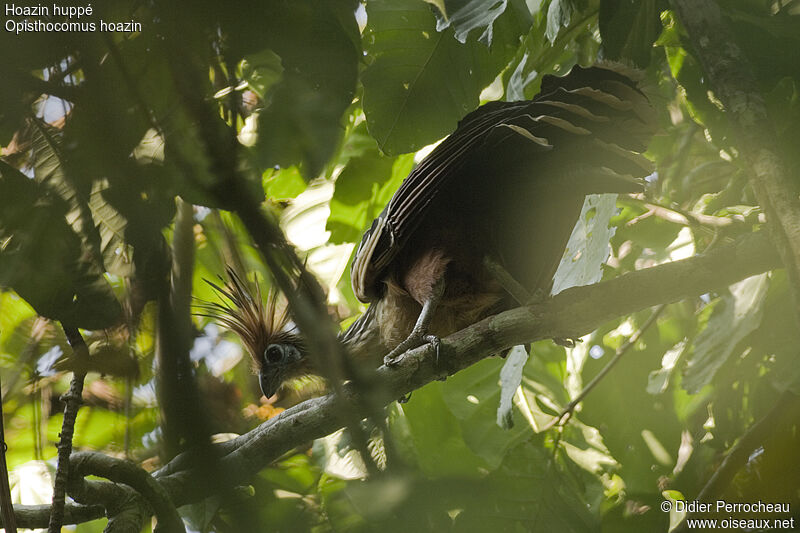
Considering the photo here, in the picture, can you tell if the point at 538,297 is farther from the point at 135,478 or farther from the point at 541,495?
the point at 135,478

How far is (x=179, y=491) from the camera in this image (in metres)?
0.87

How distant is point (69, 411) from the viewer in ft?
3.58

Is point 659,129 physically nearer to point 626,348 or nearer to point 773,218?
point 773,218

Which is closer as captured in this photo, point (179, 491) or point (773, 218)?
point (179, 491)

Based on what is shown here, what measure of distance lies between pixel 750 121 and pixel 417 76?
→ 1181 mm

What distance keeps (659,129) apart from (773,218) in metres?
0.57

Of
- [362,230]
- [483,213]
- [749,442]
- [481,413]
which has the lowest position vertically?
[749,442]

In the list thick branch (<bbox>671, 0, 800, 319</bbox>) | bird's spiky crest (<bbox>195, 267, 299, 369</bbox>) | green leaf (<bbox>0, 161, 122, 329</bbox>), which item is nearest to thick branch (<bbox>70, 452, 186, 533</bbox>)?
green leaf (<bbox>0, 161, 122, 329</bbox>)

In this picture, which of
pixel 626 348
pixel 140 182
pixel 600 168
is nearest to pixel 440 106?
pixel 600 168

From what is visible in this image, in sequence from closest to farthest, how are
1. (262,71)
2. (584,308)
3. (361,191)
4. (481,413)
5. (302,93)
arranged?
(302,93)
(262,71)
(584,308)
(481,413)
(361,191)

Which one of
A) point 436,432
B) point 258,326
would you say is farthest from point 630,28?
point 258,326

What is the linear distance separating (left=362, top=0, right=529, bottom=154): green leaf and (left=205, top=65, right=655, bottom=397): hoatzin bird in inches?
7.2

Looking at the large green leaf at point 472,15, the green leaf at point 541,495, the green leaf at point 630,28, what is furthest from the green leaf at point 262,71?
the green leaf at point 541,495

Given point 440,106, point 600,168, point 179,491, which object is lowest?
point 179,491
